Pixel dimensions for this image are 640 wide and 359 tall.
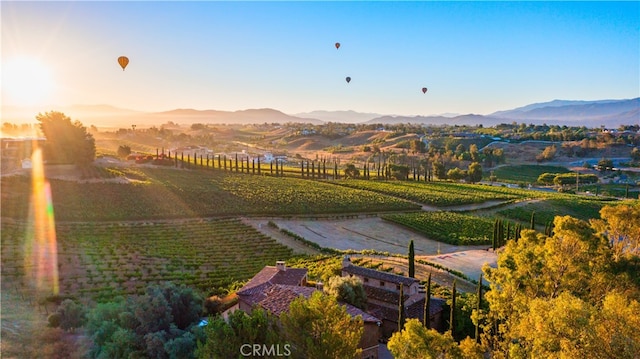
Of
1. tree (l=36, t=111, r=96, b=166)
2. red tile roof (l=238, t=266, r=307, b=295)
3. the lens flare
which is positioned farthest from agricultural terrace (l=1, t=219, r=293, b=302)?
tree (l=36, t=111, r=96, b=166)

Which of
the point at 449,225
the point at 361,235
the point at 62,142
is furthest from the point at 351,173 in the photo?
the point at 62,142

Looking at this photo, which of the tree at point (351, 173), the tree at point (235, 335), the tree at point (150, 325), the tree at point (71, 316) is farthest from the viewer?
the tree at point (351, 173)

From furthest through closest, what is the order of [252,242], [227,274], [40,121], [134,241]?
[40,121]
[252,242]
[134,241]
[227,274]

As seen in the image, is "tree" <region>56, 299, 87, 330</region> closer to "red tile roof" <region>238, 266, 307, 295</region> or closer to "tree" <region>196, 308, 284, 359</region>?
"red tile roof" <region>238, 266, 307, 295</region>

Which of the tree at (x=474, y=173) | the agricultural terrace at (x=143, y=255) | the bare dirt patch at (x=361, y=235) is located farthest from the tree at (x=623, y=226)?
the tree at (x=474, y=173)

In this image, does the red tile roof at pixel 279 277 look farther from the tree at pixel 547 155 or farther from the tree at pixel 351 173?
the tree at pixel 547 155

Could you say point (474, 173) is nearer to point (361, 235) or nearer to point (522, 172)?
point (522, 172)

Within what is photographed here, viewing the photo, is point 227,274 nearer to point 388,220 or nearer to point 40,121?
point 388,220

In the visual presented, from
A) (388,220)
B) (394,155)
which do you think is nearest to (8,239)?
(388,220)
